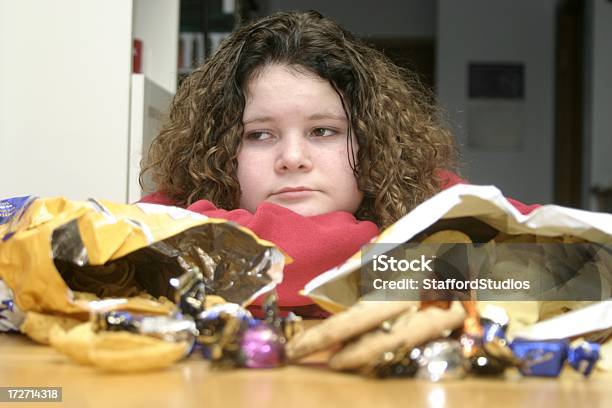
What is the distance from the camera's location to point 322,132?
2.94ft

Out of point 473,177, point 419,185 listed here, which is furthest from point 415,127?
point 473,177

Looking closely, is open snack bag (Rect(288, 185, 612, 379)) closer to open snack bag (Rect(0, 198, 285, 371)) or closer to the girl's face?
open snack bag (Rect(0, 198, 285, 371))

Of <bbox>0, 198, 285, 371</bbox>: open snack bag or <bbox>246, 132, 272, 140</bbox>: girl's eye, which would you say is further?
<bbox>246, 132, 272, 140</bbox>: girl's eye

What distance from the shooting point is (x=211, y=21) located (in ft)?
7.61

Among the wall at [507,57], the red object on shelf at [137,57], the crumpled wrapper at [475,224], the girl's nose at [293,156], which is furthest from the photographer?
the wall at [507,57]

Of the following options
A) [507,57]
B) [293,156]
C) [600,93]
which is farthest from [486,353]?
[507,57]

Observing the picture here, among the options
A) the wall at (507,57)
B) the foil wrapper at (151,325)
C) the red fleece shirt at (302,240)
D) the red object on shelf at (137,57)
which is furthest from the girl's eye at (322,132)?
the wall at (507,57)

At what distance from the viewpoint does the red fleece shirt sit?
0.64 metres

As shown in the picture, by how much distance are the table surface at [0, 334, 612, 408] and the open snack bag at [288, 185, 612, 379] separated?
0.02m

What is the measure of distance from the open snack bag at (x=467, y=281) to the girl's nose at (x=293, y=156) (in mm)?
320

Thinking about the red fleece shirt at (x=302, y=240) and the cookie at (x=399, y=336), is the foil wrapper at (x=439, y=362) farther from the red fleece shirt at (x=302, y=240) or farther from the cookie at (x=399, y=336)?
the red fleece shirt at (x=302, y=240)

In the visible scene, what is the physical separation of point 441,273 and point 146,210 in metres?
0.23

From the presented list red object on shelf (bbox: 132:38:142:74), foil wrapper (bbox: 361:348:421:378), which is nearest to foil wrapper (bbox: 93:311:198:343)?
foil wrapper (bbox: 361:348:421:378)

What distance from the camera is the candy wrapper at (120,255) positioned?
19.0 inches
